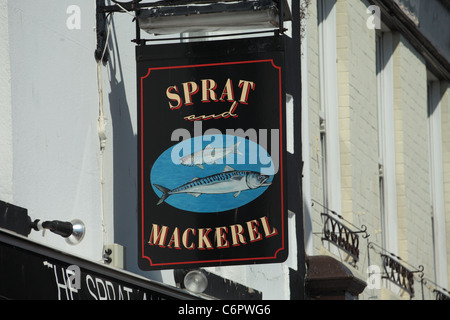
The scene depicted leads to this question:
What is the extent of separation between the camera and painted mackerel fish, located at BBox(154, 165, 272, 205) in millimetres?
9883

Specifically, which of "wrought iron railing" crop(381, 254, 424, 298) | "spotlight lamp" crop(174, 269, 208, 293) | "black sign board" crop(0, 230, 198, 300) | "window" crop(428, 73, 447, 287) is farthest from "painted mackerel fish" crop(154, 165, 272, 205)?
"window" crop(428, 73, 447, 287)

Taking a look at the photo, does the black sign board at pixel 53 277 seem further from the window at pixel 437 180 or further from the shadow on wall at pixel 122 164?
the window at pixel 437 180

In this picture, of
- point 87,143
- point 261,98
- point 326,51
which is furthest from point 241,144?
point 326,51

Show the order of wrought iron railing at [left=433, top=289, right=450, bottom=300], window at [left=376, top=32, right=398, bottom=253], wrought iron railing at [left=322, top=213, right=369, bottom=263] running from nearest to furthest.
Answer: wrought iron railing at [left=322, top=213, right=369, bottom=263] < window at [left=376, top=32, right=398, bottom=253] < wrought iron railing at [left=433, top=289, right=450, bottom=300]

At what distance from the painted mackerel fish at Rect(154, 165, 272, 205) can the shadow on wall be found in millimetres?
1044

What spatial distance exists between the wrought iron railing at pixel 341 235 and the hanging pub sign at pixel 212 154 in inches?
265

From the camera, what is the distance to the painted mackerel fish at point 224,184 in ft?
32.4

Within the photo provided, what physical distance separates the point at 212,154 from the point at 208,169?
116 millimetres

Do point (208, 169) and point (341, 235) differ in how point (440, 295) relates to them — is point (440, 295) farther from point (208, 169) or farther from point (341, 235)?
point (208, 169)

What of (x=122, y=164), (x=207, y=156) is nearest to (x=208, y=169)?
(x=207, y=156)

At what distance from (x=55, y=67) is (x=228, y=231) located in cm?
178

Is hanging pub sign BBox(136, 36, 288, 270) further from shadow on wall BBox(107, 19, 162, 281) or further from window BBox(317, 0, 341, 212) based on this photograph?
window BBox(317, 0, 341, 212)

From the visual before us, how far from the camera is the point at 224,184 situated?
32.5ft

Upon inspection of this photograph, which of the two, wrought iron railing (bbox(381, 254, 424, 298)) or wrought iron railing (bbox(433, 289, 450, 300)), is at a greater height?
wrought iron railing (bbox(381, 254, 424, 298))
